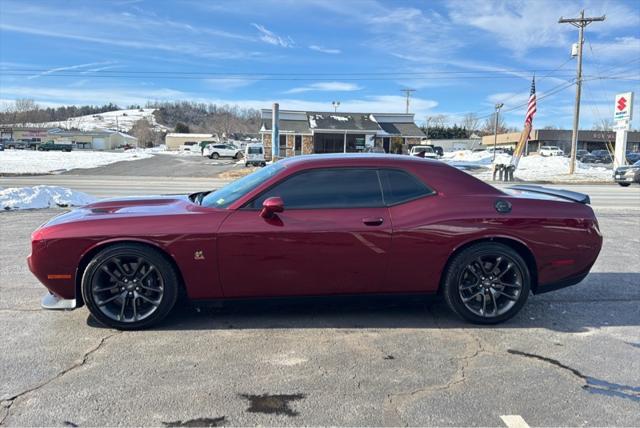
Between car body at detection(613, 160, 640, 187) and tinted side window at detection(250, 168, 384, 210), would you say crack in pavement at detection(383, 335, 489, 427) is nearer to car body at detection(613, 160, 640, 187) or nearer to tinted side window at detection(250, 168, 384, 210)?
tinted side window at detection(250, 168, 384, 210)

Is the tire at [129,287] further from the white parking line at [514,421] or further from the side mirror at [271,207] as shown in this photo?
the white parking line at [514,421]

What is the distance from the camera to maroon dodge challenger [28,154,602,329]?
3777mm

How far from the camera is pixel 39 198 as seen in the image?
1128 centimetres

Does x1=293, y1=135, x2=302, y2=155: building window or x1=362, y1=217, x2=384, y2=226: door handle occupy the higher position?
x1=293, y1=135, x2=302, y2=155: building window

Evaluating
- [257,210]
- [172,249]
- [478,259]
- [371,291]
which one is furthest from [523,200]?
[172,249]

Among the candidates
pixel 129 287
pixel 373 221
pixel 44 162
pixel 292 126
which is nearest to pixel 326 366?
pixel 373 221

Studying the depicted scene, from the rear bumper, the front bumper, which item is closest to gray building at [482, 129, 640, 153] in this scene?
the rear bumper

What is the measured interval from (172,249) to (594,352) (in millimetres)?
3478

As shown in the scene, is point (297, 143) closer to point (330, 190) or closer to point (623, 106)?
point (623, 106)

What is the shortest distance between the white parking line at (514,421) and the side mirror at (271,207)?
7.02 feet

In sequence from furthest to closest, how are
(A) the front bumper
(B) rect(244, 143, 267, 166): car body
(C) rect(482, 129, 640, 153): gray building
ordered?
(C) rect(482, 129, 640, 153): gray building, (B) rect(244, 143, 267, 166): car body, (A) the front bumper

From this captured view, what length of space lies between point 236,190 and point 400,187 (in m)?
1.49

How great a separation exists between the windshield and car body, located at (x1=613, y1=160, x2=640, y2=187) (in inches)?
937

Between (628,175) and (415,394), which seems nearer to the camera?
(415,394)
